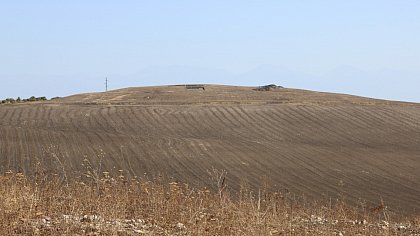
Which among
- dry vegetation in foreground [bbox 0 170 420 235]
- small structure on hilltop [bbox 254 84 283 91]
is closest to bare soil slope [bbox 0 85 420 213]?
dry vegetation in foreground [bbox 0 170 420 235]

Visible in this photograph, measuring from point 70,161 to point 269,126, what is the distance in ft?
56.7

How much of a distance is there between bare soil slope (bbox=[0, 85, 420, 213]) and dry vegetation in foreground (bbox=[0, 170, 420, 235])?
227cm

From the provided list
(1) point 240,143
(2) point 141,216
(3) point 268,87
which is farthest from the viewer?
(3) point 268,87

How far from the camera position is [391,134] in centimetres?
3662

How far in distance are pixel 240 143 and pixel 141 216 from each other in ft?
72.9

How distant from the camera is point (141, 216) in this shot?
9430 mm

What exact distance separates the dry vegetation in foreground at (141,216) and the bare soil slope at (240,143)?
2.27 m

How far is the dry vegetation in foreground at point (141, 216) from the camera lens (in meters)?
8.04

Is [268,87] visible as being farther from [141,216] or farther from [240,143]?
[141,216]

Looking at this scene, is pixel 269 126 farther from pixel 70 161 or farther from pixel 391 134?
pixel 70 161

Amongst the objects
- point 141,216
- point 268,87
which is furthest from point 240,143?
point 268,87

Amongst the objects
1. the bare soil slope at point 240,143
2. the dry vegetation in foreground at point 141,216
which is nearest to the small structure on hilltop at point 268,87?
the bare soil slope at point 240,143

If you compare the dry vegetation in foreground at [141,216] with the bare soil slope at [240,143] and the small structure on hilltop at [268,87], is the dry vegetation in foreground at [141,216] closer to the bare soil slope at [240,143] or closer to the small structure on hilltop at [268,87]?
the bare soil slope at [240,143]

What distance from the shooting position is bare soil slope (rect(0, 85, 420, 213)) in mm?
21781
